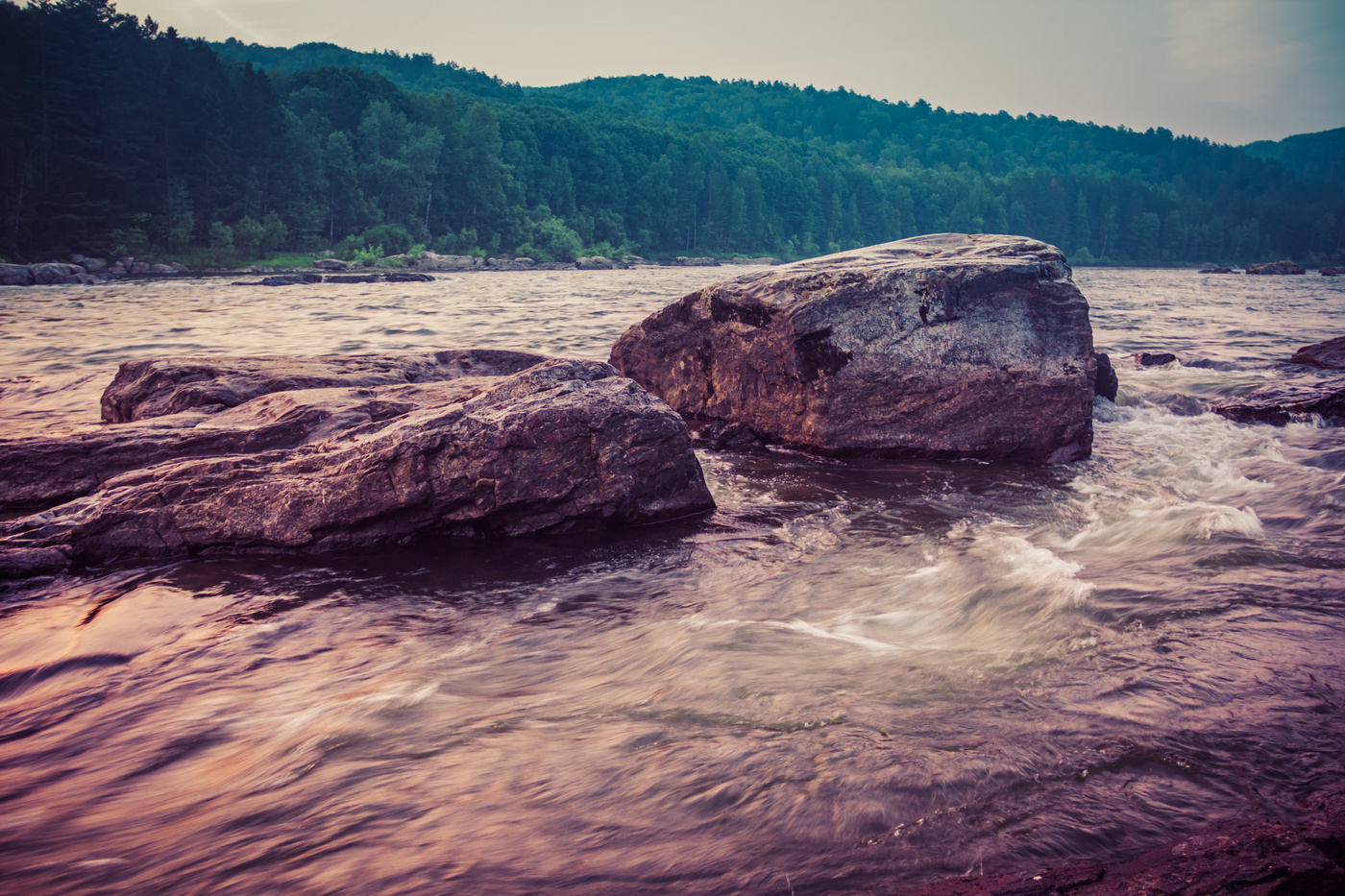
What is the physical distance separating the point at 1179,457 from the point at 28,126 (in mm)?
63186

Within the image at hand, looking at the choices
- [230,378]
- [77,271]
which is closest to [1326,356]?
[230,378]

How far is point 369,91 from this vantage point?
8850cm

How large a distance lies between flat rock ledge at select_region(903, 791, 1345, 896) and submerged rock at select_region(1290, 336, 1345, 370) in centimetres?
1238

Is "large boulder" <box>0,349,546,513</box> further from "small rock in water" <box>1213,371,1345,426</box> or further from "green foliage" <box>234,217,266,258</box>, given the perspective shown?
"green foliage" <box>234,217,266,258</box>

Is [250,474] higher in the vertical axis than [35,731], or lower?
higher

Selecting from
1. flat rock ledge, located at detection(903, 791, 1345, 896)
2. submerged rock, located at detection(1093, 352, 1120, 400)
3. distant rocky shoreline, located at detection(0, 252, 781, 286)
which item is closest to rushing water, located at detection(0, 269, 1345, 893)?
flat rock ledge, located at detection(903, 791, 1345, 896)

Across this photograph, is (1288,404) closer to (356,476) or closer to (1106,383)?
(1106,383)

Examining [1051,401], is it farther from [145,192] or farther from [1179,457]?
[145,192]

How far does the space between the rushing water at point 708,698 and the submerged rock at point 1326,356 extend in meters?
7.42

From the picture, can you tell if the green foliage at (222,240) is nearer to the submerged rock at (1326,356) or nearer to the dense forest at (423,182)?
the dense forest at (423,182)

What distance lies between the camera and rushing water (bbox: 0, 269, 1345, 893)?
2.31 metres

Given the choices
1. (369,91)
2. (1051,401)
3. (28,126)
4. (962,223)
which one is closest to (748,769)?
(1051,401)

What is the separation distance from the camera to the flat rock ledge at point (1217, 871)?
5.36ft

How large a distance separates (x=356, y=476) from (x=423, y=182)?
77.9 m
